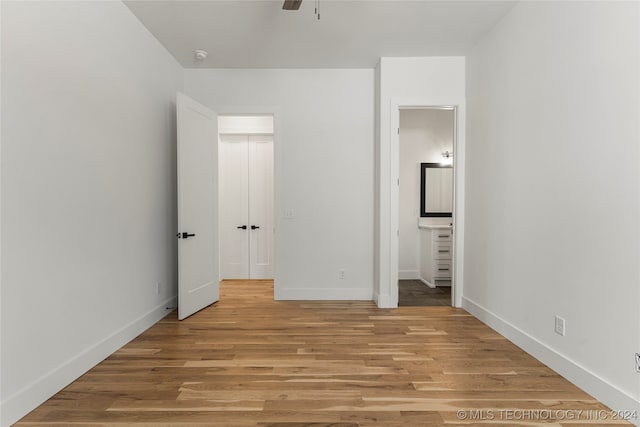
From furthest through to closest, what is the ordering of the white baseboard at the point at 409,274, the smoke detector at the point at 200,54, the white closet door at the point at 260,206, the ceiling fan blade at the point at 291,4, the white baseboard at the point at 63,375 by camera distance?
1. the white baseboard at the point at 409,274
2. the white closet door at the point at 260,206
3. the smoke detector at the point at 200,54
4. the ceiling fan blade at the point at 291,4
5. the white baseboard at the point at 63,375

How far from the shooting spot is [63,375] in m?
2.10

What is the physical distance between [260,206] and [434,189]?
2760 mm

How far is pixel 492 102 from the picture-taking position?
10.5ft

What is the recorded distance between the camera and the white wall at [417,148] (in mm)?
5332

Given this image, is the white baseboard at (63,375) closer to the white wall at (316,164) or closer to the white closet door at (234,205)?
the white wall at (316,164)

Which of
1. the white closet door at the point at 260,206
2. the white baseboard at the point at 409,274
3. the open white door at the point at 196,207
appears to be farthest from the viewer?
the white baseboard at the point at 409,274

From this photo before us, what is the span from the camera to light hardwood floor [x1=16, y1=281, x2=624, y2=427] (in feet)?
5.95

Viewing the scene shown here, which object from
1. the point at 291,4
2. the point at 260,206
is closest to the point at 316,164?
the point at 260,206

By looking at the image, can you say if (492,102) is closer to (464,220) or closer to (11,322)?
(464,220)

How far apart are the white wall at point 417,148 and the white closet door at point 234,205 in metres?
2.47

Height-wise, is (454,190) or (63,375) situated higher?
(454,190)

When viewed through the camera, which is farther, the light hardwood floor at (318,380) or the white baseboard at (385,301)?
the white baseboard at (385,301)

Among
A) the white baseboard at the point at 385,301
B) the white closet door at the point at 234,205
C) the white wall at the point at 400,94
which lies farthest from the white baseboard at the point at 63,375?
the white wall at the point at 400,94

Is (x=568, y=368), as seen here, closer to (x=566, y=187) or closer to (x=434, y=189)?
(x=566, y=187)
